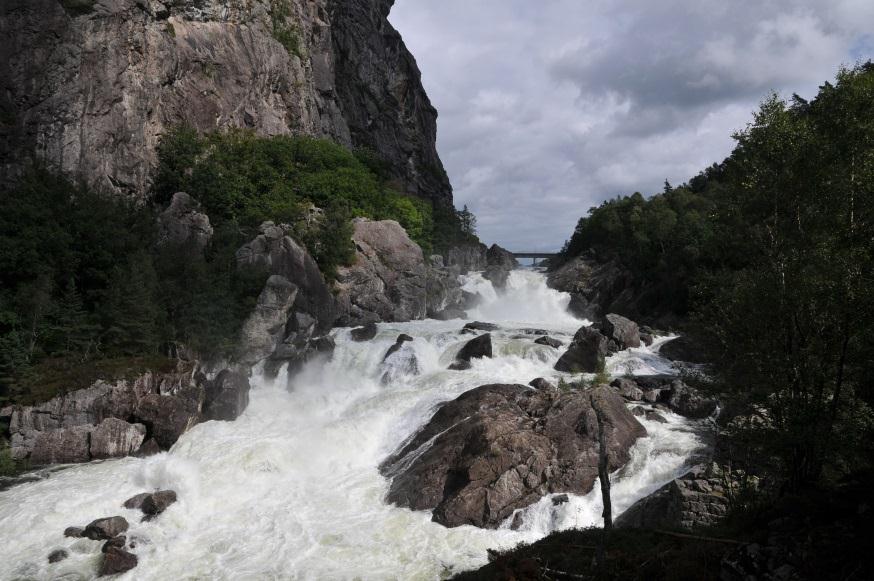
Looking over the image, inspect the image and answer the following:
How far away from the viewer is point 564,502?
17.9 m

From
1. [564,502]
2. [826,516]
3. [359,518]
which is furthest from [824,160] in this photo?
[359,518]

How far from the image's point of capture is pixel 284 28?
62688 millimetres

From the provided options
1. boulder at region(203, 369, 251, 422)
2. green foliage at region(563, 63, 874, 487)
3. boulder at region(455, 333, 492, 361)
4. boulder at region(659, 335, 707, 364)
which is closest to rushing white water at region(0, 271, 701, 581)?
boulder at region(203, 369, 251, 422)

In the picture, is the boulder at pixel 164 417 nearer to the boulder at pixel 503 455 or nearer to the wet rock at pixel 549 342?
the boulder at pixel 503 455

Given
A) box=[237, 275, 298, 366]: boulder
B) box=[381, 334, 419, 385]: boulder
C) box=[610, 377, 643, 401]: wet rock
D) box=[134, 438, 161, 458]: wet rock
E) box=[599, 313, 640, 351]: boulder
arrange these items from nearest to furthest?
box=[134, 438, 161, 458]: wet rock
box=[610, 377, 643, 401]: wet rock
box=[237, 275, 298, 366]: boulder
box=[381, 334, 419, 385]: boulder
box=[599, 313, 640, 351]: boulder

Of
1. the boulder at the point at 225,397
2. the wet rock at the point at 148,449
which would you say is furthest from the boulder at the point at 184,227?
the wet rock at the point at 148,449

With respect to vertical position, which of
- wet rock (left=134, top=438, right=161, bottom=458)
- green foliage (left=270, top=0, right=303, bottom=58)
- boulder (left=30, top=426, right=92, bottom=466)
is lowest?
wet rock (left=134, top=438, right=161, bottom=458)

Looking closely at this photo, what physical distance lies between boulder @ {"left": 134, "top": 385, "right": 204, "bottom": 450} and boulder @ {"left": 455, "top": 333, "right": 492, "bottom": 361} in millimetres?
15584

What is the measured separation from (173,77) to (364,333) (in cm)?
2955

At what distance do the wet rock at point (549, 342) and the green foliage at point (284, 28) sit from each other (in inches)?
1886

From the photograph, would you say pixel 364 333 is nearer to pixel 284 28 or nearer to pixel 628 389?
pixel 628 389

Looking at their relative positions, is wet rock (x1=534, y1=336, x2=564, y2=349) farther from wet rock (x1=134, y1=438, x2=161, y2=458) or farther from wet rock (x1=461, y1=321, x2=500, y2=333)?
wet rock (x1=134, y1=438, x2=161, y2=458)

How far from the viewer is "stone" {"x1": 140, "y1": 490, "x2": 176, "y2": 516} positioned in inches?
738

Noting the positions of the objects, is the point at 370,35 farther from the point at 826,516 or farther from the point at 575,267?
the point at 826,516
